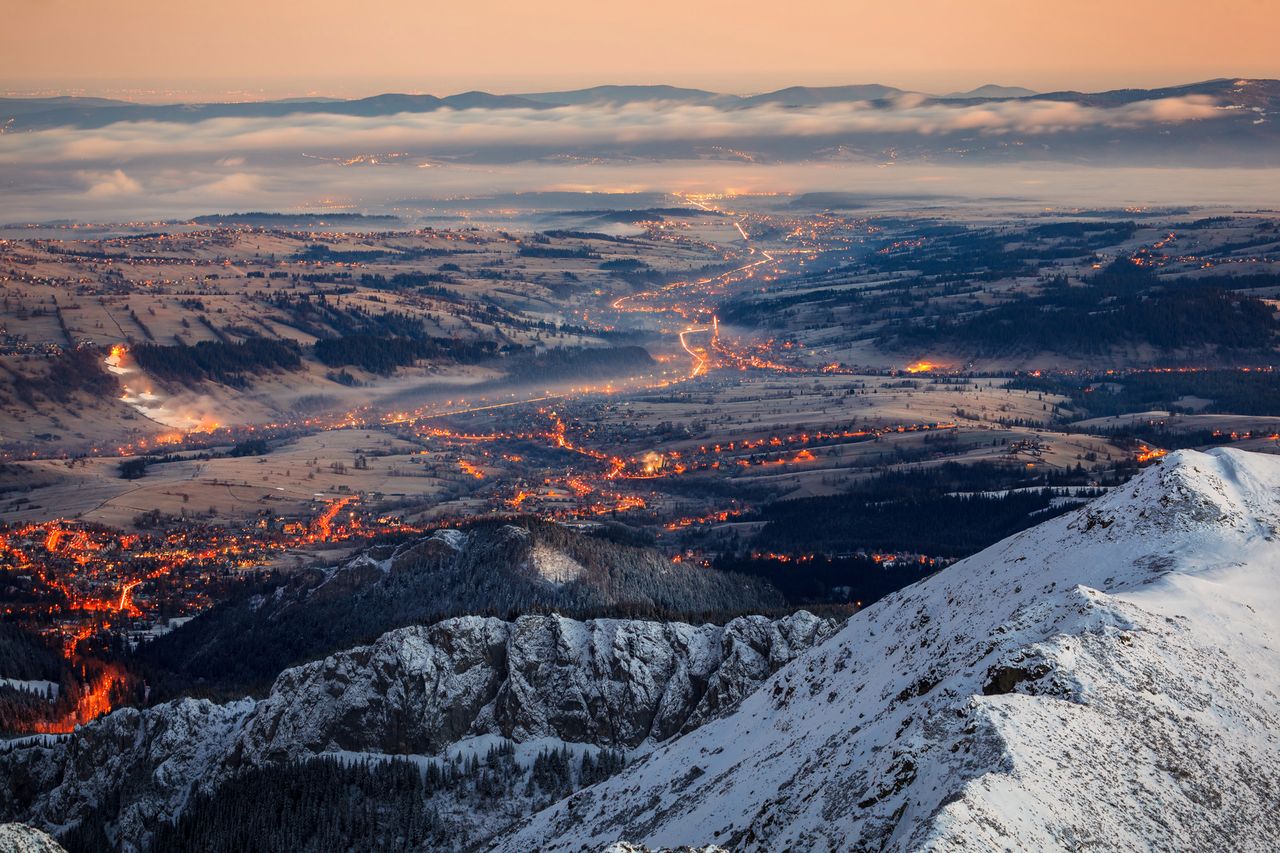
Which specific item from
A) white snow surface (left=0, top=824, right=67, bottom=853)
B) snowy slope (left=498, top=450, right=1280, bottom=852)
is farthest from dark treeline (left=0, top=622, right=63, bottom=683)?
white snow surface (left=0, top=824, right=67, bottom=853)

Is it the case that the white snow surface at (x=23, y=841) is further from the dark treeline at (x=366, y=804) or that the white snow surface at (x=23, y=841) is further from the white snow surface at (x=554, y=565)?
the white snow surface at (x=554, y=565)

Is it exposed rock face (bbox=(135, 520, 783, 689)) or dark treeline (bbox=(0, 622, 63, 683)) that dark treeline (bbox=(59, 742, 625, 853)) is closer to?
exposed rock face (bbox=(135, 520, 783, 689))

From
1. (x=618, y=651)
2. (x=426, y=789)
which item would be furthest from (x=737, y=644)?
(x=426, y=789)

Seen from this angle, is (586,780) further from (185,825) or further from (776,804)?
(776,804)

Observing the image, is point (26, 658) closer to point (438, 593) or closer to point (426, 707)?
point (438, 593)

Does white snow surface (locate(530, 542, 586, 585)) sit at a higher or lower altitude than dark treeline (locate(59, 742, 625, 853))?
higher

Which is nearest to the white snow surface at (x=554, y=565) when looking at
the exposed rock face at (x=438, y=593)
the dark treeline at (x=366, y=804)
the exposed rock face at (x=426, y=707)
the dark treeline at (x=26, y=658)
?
the exposed rock face at (x=438, y=593)

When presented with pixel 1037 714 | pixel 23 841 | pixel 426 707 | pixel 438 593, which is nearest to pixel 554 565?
pixel 438 593
